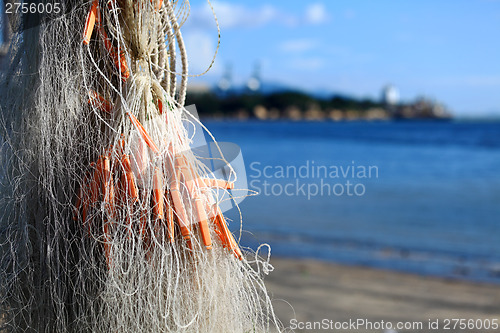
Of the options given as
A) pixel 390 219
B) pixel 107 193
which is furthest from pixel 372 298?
pixel 390 219

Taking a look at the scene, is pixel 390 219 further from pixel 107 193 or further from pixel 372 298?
pixel 107 193

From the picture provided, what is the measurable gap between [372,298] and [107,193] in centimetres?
673

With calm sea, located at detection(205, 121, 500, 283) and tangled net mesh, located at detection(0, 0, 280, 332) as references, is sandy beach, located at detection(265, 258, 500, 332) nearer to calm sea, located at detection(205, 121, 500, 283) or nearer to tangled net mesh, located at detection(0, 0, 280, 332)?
calm sea, located at detection(205, 121, 500, 283)

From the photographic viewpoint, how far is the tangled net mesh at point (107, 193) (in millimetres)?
1974

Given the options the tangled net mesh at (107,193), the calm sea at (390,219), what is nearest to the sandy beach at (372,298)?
the calm sea at (390,219)

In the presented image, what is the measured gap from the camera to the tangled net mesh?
77.7 inches

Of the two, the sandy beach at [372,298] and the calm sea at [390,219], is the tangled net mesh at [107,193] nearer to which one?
the calm sea at [390,219]

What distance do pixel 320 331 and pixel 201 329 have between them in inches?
173

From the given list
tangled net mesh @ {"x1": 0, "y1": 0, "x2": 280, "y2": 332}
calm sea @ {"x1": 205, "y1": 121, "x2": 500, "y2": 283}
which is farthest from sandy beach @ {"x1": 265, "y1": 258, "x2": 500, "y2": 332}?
tangled net mesh @ {"x1": 0, "y1": 0, "x2": 280, "y2": 332}

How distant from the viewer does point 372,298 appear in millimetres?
7879

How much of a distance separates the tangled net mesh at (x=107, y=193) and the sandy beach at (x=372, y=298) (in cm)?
434

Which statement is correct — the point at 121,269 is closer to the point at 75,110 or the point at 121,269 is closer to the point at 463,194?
the point at 75,110

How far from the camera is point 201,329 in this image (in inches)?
82.4

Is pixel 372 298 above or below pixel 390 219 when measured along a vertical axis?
above
